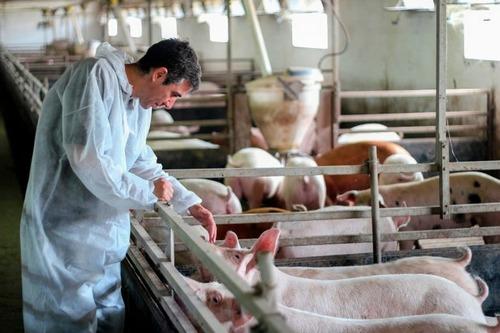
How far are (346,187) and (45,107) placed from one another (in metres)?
4.94

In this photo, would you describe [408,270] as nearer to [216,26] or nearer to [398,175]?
[398,175]

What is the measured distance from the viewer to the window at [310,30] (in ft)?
44.8

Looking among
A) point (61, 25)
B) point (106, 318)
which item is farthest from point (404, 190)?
point (61, 25)

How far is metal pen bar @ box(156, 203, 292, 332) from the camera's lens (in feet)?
5.66

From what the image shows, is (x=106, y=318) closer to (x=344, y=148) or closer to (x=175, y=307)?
(x=175, y=307)

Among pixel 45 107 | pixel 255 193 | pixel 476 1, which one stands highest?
pixel 476 1

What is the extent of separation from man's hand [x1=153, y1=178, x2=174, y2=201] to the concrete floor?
159 cm

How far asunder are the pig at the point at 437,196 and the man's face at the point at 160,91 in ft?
10.0

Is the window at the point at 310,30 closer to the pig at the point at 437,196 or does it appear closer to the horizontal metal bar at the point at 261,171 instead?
the pig at the point at 437,196

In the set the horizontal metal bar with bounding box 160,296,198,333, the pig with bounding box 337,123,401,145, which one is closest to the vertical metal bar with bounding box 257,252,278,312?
the horizontal metal bar with bounding box 160,296,198,333

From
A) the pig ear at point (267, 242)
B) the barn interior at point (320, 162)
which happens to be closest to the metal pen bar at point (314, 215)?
the barn interior at point (320, 162)

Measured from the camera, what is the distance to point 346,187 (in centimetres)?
782

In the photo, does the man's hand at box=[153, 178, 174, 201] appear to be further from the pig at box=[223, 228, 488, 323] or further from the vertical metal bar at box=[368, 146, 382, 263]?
the vertical metal bar at box=[368, 146, 382, 263]

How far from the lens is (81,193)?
3.19 metres
